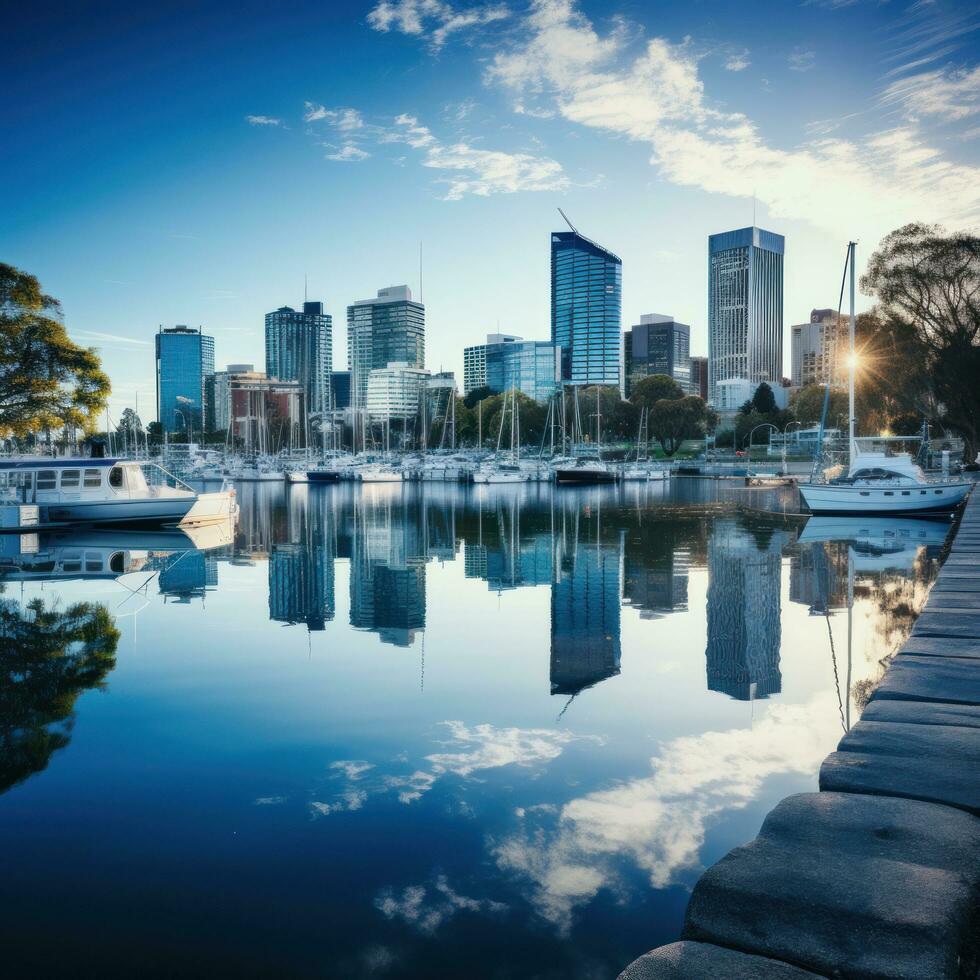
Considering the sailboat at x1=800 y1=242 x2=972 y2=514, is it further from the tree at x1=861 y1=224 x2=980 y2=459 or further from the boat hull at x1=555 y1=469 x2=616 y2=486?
the boat hull at x1=555 y1=469 x2=616 y2=486

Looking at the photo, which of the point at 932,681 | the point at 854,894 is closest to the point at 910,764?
the point at 854,894

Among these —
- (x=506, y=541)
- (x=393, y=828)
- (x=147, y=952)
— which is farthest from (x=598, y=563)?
(x=147, y=952)

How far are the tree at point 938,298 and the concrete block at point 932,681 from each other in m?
51.2

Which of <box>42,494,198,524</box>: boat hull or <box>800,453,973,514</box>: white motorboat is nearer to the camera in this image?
<box>42,494,198,524</box>: boat hull

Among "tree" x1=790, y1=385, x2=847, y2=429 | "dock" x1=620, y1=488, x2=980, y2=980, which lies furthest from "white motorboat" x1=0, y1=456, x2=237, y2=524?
"tree" x1=790, y1=385, x2=847, y2=429

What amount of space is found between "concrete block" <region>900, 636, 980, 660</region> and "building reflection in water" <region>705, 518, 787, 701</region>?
79.1 inches

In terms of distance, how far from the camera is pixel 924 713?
22.1ft

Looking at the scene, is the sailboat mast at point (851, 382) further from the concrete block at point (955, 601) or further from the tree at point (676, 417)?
the tree at point (676, 417)

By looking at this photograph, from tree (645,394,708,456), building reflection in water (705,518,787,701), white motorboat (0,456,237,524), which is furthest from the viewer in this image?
tree (645,394,708,456)

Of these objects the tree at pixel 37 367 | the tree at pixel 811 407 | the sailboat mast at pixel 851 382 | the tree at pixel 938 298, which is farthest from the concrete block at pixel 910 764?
the tree at pixel 811 407

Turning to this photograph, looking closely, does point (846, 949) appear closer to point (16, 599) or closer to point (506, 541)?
point (16, 599)

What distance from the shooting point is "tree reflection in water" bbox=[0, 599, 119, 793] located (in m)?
8.72

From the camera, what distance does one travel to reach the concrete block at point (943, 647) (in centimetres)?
865

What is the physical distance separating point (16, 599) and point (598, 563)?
47.6 feet
